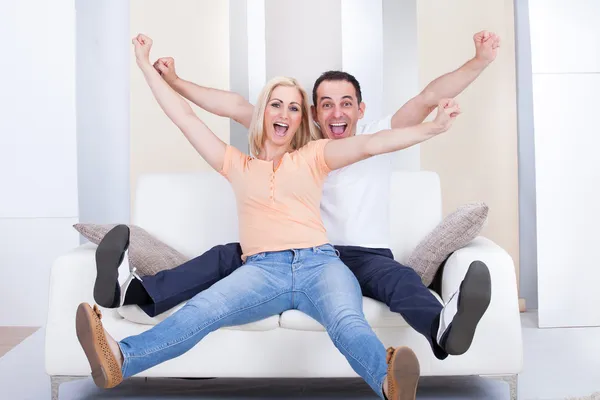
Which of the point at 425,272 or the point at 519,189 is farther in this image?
the point at 519,189

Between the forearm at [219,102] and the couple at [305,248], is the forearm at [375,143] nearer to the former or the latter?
the couple at [305,248]

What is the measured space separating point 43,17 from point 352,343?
2.70m

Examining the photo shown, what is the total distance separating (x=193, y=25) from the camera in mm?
3877

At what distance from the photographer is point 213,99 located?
3.01 m

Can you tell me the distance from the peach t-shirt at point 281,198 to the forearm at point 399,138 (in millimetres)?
214

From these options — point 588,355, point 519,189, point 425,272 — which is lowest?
point 588,355

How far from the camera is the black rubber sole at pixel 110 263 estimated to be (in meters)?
2.15

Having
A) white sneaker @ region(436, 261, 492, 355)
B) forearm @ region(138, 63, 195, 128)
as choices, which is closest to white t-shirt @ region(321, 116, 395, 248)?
forearm @ region(138, 63, 195, 128)

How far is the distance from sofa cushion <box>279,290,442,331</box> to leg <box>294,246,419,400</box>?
0.03m

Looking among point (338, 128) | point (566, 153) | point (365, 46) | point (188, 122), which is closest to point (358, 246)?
point (338, 128)

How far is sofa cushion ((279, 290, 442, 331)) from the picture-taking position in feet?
7.69

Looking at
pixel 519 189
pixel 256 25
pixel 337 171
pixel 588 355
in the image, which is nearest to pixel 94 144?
pixel 256 25

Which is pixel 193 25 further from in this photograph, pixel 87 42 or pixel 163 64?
pixel 163 64

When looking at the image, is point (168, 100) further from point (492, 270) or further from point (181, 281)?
point (492, 270)
